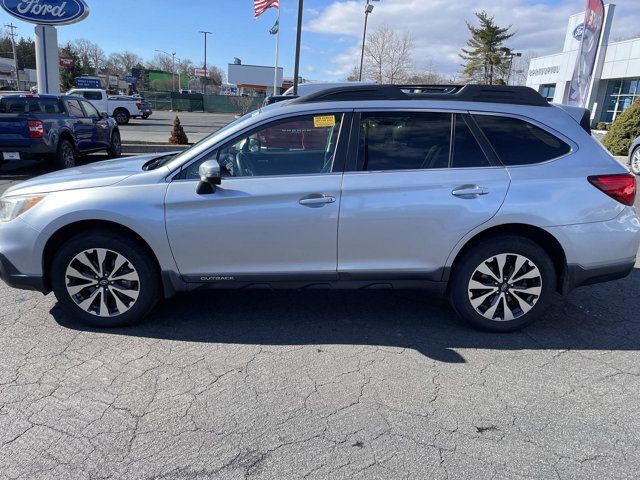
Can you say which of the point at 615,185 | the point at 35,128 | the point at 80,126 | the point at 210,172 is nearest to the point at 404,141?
the point at 210,172

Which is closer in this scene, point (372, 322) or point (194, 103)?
point (372, 322)

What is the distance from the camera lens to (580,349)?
357 centimetres

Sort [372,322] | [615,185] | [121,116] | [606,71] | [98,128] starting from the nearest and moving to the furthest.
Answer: [615,185], [372,322], [98,128], [121,116], [606,71]

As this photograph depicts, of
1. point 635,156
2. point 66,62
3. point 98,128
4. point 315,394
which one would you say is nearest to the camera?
point 315,394

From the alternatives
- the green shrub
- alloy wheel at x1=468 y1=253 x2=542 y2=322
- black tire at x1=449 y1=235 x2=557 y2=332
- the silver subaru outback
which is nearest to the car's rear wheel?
the green shrub

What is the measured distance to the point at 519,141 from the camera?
3646 millimetres

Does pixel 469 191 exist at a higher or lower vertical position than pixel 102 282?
higher

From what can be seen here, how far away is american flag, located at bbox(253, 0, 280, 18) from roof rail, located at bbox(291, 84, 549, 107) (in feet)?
57.3

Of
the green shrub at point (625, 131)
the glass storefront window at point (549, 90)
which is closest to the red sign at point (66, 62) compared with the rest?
the glass storefront window at point (549, 90)

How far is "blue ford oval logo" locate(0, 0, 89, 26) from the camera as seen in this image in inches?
550

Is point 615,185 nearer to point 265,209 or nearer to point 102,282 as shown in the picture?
point 265,209

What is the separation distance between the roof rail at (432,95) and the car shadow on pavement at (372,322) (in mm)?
1772

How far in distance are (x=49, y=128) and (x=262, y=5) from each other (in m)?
12.4

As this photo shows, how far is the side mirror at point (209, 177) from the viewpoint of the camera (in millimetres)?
3268
